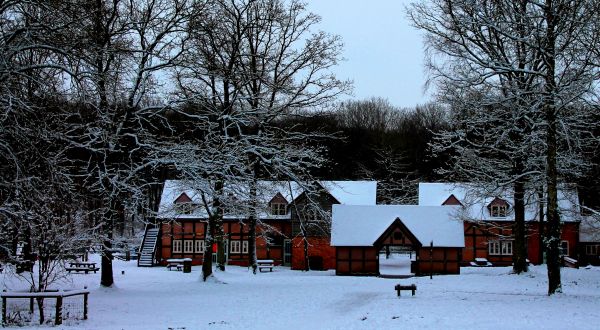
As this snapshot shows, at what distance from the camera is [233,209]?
2519 centimetres

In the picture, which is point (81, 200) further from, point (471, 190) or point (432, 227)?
point (432, 227)

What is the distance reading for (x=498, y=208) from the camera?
4756 cm

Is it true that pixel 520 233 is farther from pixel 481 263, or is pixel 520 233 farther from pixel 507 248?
pixel 507 248

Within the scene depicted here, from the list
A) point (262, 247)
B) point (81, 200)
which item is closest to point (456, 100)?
point (81, 200)

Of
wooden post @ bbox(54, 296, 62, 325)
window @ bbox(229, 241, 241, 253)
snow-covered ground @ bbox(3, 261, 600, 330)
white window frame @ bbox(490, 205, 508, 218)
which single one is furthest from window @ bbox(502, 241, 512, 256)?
wooden post @ bbox(54, 296, 62, 325)

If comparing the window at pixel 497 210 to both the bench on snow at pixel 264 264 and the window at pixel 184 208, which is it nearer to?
the bench on snow at pixel 264 264

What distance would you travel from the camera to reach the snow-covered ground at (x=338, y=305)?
51.0 feet

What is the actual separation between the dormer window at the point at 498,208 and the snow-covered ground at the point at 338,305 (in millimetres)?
20606

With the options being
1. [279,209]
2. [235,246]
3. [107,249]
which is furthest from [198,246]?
[107,249]

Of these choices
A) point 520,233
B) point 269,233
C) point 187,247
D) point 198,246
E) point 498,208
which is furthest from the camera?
point 198,246

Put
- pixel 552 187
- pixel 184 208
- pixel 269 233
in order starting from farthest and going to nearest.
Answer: pixel 269 233 → pixel 184 208 → pixel 552 187

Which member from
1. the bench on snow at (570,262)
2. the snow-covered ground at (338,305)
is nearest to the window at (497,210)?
the bench on snow at (570,262)

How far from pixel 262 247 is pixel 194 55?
26.5m

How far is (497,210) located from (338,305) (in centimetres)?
3138
